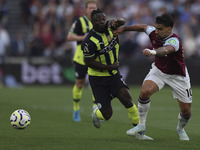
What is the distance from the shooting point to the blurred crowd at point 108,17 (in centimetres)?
2125

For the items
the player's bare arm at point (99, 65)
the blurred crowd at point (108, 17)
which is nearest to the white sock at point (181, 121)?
the player's bare arm at point (99, 65)

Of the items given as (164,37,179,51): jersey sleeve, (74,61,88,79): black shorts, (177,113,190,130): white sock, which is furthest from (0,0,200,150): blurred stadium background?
(164,37,179,51): jersey sleeve

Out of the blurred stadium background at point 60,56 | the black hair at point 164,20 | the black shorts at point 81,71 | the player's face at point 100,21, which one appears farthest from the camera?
the blurred stadium background at point 60,56

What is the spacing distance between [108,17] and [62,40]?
2.31 metres

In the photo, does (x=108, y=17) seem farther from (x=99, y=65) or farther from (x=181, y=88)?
(x=181, y=88)

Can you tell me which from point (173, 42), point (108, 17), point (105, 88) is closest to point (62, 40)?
point (108, 17)

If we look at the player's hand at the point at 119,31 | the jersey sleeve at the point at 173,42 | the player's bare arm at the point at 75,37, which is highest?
the player's hand at the point at 119,31

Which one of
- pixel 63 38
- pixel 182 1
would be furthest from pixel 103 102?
pixel 182 1

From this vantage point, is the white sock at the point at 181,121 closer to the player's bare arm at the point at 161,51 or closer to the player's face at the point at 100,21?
the player's bare arm at the point at 161,51

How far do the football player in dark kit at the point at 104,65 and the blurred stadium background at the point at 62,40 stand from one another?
11969 mm

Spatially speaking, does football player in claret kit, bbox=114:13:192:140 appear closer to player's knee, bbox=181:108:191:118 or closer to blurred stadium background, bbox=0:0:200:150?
player's knee, bbox=181:108:191:118

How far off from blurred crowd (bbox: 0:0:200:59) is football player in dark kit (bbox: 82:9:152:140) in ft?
40.7

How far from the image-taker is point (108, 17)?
2216 centimetres

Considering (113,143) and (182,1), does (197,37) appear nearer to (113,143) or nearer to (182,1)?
(182,1)
